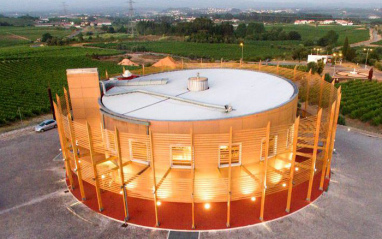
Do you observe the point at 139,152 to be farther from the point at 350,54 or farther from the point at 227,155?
the point at 350,54

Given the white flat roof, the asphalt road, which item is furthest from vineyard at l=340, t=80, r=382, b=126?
the white flat roof

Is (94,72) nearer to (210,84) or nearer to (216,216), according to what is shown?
(210,84)

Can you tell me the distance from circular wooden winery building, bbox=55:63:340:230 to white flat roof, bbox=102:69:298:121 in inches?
4.8

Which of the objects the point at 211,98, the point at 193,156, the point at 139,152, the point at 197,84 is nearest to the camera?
the point at 193,156

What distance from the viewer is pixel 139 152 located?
16.4m

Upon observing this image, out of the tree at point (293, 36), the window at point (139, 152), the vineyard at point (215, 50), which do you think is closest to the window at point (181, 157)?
the window at point (139, 152)

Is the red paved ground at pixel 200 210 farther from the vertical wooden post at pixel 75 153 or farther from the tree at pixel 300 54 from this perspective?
the tree at pixel 300 54

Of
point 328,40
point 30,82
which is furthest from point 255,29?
point 30,82

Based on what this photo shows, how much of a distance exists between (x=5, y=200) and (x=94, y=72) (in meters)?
10.3

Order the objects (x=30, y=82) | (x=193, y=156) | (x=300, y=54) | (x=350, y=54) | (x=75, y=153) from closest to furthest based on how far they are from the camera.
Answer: (x=193, y=156) < (x=75, y=153) < (x=30, y=82) < (x=350, y=54) < (x=300, y=54)

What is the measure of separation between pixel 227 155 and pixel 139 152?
519 cm

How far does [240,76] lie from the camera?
26.5 m

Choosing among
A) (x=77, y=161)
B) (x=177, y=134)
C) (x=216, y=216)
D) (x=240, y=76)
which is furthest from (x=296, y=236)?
(x=240, y=76)

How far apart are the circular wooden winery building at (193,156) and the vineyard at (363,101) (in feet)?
58.9
